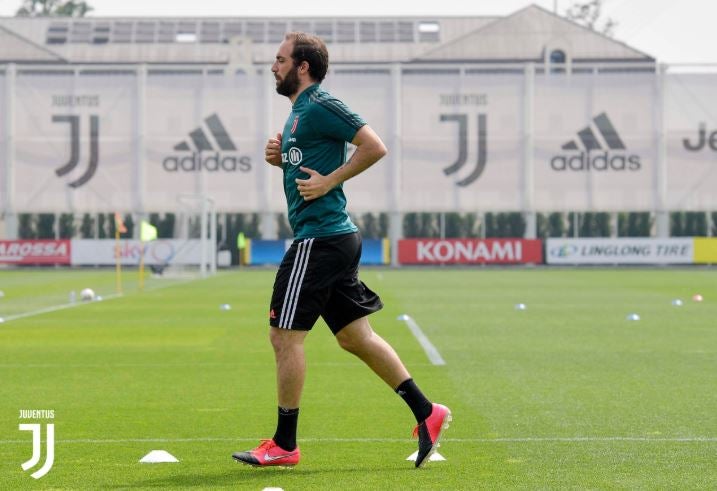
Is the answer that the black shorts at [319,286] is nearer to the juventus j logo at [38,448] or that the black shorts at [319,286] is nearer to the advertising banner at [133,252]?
the juventus j logo at [38,448]

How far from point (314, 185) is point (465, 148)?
5463cm

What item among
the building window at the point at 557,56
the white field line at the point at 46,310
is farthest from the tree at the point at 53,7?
the white field line at the point at 46,310

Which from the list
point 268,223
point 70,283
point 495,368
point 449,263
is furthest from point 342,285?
point 268,223

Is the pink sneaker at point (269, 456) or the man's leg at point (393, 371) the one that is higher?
the man's leg at point (393, 371)

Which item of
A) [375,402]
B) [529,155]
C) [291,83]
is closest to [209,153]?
[529,155]

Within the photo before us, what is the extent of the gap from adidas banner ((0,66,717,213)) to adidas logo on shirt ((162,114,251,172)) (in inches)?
2.0

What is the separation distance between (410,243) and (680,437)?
4918cm

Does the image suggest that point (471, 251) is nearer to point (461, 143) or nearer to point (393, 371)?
point (461, 143)

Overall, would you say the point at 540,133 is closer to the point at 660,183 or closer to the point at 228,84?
the point at 660,183

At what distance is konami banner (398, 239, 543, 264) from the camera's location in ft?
185

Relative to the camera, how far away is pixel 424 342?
51.6ft

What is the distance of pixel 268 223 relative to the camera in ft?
198

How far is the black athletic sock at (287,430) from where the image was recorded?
22.1ft

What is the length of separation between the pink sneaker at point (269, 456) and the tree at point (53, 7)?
10487 cm
